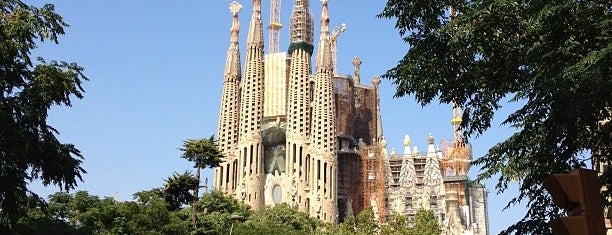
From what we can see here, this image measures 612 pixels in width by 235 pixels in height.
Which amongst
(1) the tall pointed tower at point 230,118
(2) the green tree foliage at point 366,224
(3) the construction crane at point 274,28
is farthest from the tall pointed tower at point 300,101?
(2) the green tree foliage at point 366,224

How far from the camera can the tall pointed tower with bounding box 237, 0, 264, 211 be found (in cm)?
7600

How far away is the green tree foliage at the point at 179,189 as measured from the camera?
3656cm

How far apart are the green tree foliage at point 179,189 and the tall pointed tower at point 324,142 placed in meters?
34.8

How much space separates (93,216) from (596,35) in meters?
30.0

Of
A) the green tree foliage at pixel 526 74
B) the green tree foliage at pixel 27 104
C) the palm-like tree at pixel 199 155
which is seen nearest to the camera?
the green tree foliage at pixel 526 74

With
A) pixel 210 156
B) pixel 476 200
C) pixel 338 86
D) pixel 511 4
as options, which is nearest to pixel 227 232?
pixel 210 156

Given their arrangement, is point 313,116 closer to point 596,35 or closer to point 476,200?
point 476,200

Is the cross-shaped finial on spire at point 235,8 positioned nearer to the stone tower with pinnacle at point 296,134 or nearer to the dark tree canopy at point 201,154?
the stone tower with pinnacle at point 296,134

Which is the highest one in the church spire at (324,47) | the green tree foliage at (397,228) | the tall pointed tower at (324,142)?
the church spire at (324,47)

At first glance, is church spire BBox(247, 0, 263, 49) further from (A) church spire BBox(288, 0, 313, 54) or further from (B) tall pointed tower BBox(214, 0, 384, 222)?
(A) church spire BBox(288, 0, 313, 54)

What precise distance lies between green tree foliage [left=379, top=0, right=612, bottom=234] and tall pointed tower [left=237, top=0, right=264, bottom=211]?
199 feet

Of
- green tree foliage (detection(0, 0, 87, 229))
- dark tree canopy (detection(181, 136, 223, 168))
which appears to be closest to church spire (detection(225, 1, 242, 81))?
dark tree canopy (detection(181, 136, 223, 168))

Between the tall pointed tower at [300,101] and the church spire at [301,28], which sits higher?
the church spire at [301,28]

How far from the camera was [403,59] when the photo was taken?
15695 mm
